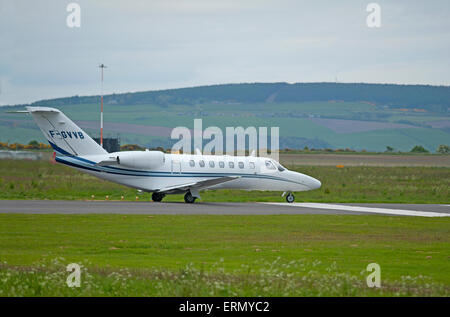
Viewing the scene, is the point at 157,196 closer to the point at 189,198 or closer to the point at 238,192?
the point at 189,198

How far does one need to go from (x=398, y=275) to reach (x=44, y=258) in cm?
784

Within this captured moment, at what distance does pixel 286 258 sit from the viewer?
723 inches

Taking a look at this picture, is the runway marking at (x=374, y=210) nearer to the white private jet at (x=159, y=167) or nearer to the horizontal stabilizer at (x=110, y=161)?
the white private jet at (x=159, y=167)

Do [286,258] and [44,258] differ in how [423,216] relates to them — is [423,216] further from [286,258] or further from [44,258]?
[44,258]

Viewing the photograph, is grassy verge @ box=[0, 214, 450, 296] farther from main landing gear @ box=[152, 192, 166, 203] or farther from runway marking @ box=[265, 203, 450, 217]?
main landing gear @ box=[152, 192, 166, 203]

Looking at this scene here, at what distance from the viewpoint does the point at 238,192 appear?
46.9 m

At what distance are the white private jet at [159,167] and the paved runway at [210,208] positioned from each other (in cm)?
109

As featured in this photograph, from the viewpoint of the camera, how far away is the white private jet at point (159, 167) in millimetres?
34312

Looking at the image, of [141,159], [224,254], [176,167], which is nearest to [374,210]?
[176,167]

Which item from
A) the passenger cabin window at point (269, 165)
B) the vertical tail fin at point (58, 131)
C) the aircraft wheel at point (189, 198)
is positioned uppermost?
the vertical tail fin at point (58, 131)

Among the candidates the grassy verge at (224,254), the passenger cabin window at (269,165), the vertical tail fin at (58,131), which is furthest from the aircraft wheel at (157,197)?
the grassy verge at (224,254)

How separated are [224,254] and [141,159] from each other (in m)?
17.2

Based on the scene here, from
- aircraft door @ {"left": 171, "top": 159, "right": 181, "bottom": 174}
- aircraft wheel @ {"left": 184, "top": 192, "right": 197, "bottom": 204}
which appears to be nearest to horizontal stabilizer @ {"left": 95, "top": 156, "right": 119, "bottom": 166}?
aircraft door @ {"left": 171, "top": 159, "right": 181, "bottom": 174}
